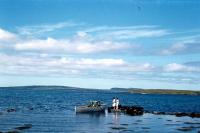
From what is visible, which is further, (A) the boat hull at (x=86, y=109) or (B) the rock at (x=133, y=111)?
(B) the rock at (x=133, y=111)

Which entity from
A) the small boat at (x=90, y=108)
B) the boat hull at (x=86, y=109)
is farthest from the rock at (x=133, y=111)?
the boat hull at (x=86, y=109)

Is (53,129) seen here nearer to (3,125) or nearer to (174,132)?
(3,125)

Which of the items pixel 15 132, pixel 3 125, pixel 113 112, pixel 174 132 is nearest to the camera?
pixel 15 132

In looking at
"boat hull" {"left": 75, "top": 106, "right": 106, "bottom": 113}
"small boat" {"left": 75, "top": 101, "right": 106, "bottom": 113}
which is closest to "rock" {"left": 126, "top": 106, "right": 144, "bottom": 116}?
"small boat" {"left": 75, "top": 101, "right": 106, "bottom": 113}

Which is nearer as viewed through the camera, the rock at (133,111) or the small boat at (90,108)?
the small boat at (90,108)

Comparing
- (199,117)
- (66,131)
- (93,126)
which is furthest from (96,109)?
(66,131)

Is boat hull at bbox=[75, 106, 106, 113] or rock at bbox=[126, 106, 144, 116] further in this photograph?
rock at bbox=[126, 106, 144, 116]

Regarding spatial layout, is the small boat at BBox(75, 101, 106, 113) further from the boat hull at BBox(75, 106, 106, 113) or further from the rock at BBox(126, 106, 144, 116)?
the rock at BBox(126, 106, 144, 116)

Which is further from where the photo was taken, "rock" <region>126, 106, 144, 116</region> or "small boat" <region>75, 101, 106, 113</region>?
"rock" <region>126, 106, 144, 116</region>

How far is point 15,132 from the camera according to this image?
5494 cm

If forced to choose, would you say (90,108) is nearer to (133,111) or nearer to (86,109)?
(86,109)

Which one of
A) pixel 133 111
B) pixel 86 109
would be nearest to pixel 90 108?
pixel 86 109

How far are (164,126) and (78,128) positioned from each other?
13.7 m

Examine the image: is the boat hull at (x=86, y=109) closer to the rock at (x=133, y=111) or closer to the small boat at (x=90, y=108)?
the small boat at (x=90, y=108)
